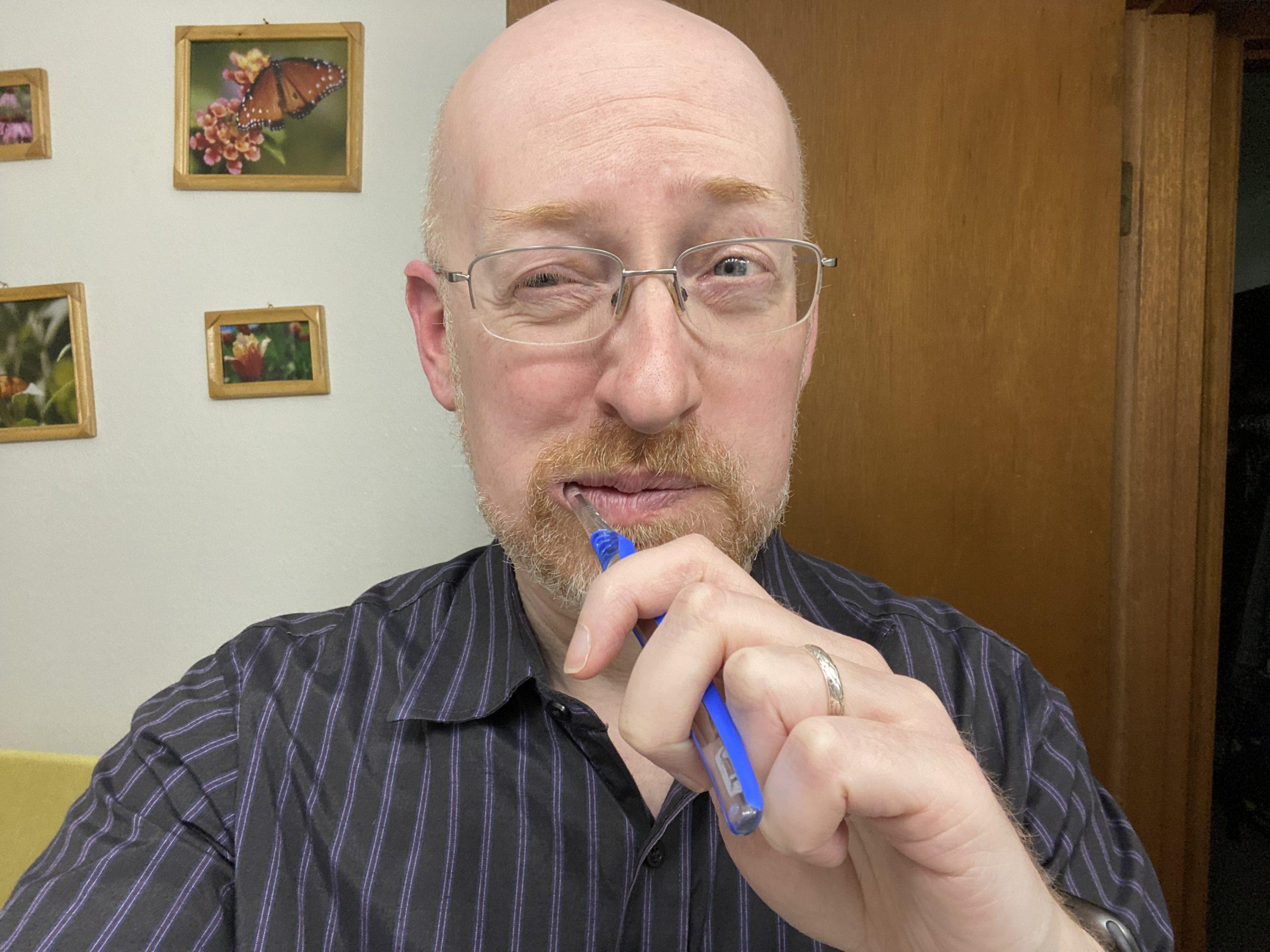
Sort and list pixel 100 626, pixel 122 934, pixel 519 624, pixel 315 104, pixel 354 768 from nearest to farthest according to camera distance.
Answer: pixel 122 934 < pixel 354 768 < pixel 519 624 < pixel 315 104 < pixel 100 626

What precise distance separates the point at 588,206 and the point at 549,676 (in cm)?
57

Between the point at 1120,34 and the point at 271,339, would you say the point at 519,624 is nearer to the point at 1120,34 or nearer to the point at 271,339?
the point at 271,339

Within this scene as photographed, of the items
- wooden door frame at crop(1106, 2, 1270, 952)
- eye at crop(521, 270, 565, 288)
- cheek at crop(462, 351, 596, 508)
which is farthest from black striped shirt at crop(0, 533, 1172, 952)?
wooden door frame at crop(1106, 2, 1270, 952)

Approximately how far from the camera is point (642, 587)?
0.47 metres

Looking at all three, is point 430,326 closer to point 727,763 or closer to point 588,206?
point 588,206

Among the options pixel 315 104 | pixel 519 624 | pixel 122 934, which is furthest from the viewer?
pixel 315 104

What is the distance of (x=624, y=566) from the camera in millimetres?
478

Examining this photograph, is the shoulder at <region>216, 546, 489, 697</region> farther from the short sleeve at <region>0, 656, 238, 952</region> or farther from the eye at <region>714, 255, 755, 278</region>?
the eye at <region>714, 255, 755, 278</region>

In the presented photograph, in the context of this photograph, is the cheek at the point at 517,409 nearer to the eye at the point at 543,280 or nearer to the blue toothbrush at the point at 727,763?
the eye at the point at 543,280

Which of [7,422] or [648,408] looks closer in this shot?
[648,408]

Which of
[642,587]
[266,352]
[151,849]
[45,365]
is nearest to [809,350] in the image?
[642,587]

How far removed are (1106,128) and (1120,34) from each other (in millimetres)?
162

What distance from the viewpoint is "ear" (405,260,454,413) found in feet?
3.27

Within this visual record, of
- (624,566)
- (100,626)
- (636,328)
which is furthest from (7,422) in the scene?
(624,566)
